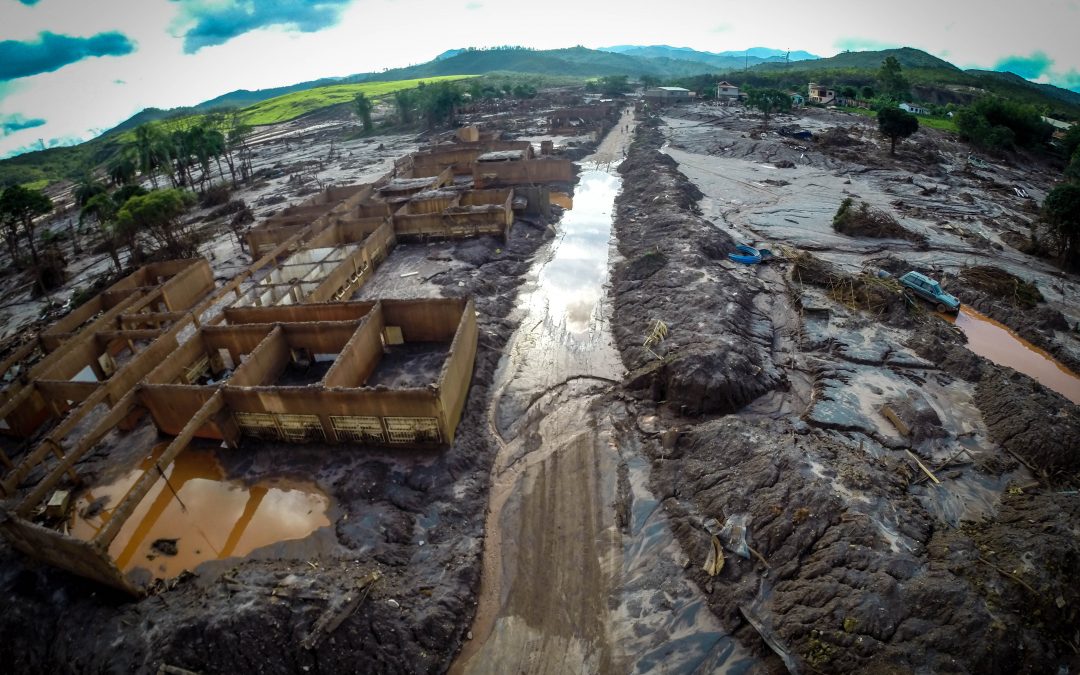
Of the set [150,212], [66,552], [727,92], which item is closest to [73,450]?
[66,552]

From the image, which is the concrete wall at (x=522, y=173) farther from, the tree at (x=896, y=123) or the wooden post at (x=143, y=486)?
the wooden post at (x=143, y=486)

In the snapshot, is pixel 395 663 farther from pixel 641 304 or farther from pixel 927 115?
pixel 927 115

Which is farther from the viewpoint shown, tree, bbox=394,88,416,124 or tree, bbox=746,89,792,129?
tree, bbox=394,88,416,124

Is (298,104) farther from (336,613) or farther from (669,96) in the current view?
(336,613)

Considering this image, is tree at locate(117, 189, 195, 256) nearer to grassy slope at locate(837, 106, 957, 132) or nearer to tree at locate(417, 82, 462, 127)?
tree at locate(417, 82, 462, 127)

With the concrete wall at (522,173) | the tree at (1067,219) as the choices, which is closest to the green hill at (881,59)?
the concrete wall at (522,173)

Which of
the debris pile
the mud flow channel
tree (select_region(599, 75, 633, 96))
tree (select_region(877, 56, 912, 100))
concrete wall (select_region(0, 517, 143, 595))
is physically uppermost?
tree (select_region(599, 75, 633, 96))

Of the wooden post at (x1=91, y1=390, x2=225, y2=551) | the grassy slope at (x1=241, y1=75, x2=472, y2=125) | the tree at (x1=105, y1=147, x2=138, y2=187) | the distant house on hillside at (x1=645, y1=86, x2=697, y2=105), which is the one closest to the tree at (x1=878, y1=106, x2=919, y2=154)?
the distant house on hillside at (x1=645, y1=86, x2=697, y2=105)
